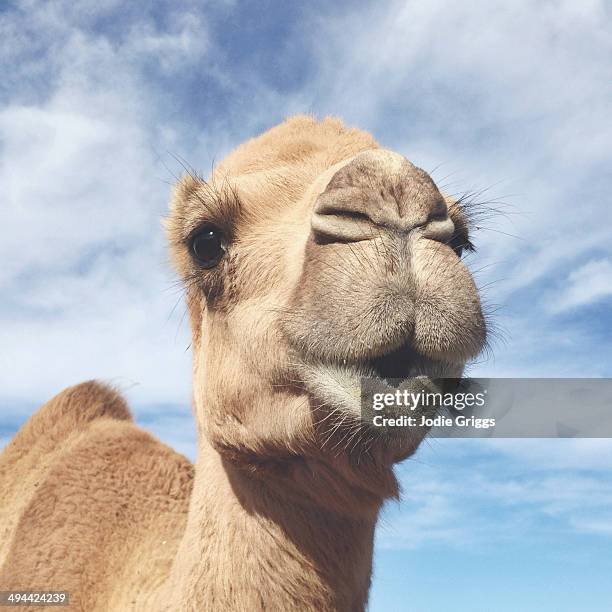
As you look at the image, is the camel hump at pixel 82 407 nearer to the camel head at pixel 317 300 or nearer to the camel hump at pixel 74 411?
the camel hump at pixel 74 411

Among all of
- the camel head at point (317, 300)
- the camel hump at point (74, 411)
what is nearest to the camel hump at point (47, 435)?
the camel hump at point (74, 411)

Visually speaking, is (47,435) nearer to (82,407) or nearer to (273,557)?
(82,407)

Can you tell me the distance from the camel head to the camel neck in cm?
14

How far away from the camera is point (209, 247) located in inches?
154

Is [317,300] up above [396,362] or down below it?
above

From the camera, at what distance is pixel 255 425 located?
3.53 metres

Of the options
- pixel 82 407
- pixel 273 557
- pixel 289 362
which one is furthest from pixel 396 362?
pixel 82 407

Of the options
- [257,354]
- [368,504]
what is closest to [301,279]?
[257,354]

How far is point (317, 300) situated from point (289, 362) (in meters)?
0.39

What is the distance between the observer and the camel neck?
3479 mm

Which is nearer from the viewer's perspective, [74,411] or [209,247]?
[209,247]

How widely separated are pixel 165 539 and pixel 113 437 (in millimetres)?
1368

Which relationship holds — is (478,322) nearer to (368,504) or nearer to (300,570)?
(368,504)

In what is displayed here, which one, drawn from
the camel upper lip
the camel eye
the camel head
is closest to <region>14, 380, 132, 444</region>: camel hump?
the camel head
